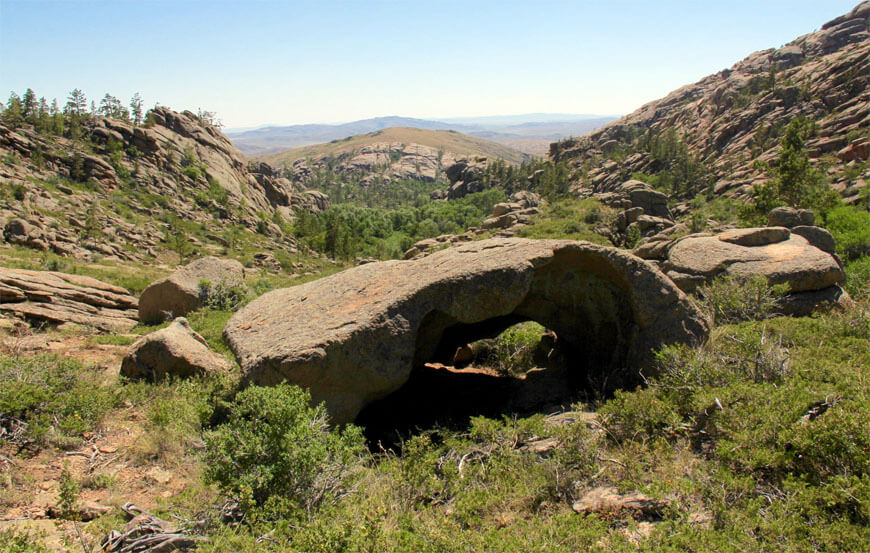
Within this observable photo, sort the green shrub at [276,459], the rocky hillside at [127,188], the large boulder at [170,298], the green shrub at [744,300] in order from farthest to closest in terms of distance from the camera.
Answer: the rocky hillside at [127,188] < the large boulder at [170,298] < the green shrub at [744,300] < the green shrub at [276,459]

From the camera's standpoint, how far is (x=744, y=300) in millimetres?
10180

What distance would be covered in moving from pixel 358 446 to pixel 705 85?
14719 cm

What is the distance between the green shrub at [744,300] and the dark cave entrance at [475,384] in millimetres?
3502

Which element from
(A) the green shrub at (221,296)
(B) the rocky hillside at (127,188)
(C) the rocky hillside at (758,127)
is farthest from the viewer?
(C) the rocky hillside at (758,127)

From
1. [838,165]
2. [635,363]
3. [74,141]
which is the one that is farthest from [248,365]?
[74,141]

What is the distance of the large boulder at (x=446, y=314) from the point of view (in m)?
7.10

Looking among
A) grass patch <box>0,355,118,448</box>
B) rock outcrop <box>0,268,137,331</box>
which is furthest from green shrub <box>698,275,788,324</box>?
rock outcrop <box>0,268,137,331</box>

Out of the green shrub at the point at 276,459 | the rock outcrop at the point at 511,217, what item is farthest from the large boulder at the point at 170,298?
the rock outcrop at the point at 511,217

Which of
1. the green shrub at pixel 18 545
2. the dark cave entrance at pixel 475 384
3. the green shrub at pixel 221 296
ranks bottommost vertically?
the dark cave entrance at pixel 475 384

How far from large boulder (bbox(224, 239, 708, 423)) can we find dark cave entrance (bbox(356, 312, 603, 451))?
0.13m

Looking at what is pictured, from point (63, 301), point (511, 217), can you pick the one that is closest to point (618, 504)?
point (63, 301)

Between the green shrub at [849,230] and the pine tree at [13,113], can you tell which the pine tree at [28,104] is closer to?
the pine tree at [13,113]

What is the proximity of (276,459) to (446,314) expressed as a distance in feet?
12.5

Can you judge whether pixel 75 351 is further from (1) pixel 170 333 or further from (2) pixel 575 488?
(2) pixel 575 488
